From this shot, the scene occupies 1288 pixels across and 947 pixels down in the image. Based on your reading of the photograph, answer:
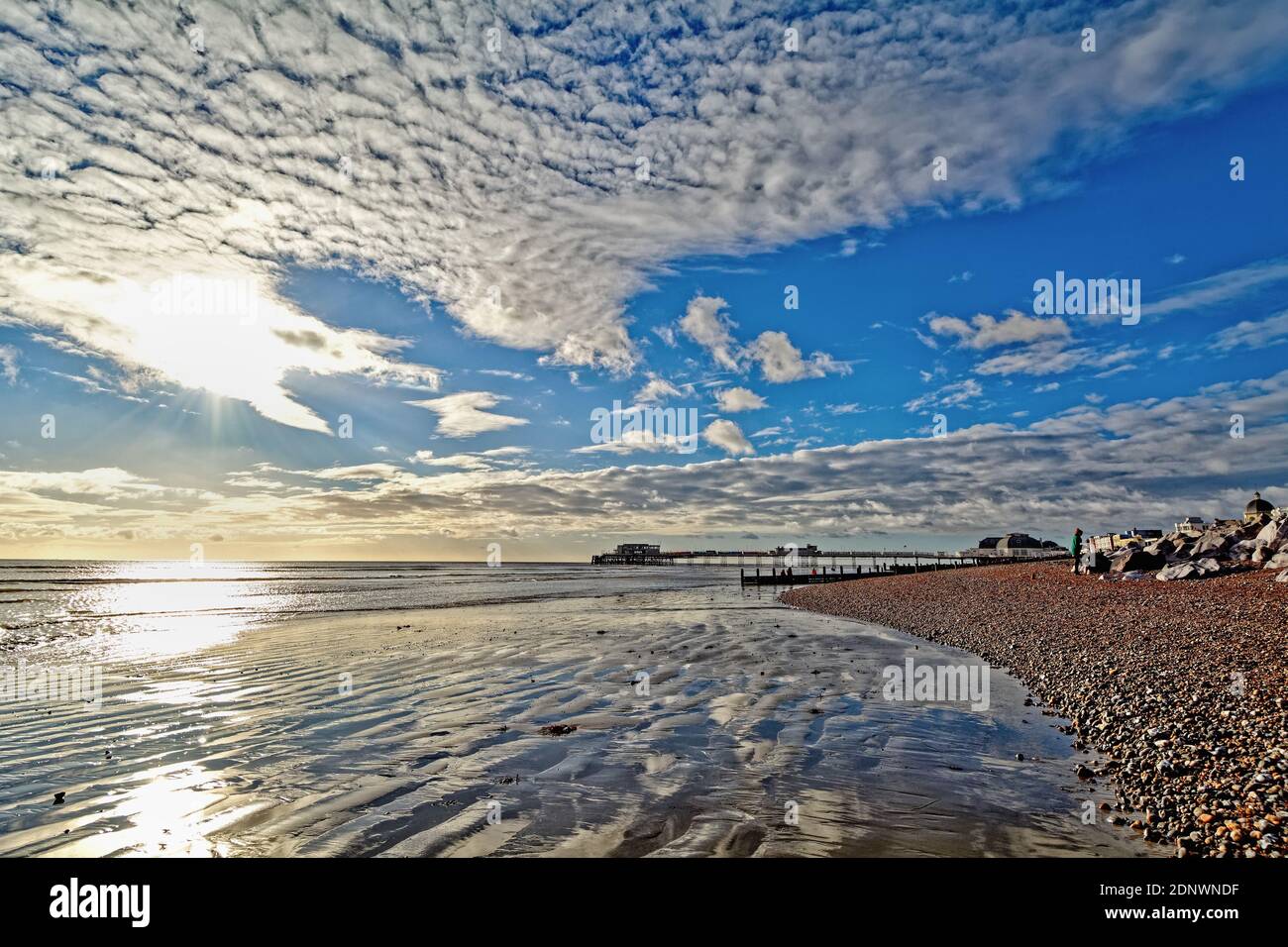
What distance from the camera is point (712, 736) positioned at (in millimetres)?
11547

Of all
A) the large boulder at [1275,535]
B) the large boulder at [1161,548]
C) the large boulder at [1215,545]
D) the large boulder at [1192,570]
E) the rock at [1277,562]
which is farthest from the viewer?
the large boulder at [1161,548]

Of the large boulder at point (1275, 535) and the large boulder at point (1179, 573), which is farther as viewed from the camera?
the large boulder at point (1179, 573)

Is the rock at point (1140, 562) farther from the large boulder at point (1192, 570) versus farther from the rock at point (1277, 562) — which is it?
the rock at point (1277, 562)

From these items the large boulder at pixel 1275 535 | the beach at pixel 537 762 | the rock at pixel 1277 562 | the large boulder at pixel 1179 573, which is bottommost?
the beach at pixel 537 762

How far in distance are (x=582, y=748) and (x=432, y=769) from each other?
8.48 ft

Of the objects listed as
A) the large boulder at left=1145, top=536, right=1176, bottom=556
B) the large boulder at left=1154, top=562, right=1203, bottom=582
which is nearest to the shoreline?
the large boulder at left=1154, top=562, right=1203, bottom=582

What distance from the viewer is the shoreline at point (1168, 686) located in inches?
285

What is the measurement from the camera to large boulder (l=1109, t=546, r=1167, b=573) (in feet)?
109

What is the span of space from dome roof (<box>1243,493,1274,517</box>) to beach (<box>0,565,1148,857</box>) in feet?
118
